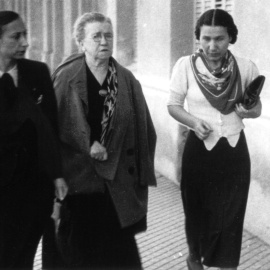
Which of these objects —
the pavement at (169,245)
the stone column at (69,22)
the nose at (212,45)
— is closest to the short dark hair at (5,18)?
the nose at (212,45)

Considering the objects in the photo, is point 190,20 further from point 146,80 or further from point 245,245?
point 245,245

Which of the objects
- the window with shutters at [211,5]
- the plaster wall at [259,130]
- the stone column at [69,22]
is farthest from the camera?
the stone column at [69,22]

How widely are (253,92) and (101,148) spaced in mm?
1037

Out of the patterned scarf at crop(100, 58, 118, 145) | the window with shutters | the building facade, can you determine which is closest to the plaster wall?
the building facade

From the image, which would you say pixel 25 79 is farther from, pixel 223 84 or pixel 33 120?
pixel 223 84

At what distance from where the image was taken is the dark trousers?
4.37m

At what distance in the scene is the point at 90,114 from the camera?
4.29 meters

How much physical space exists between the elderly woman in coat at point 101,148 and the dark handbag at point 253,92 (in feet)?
2.17

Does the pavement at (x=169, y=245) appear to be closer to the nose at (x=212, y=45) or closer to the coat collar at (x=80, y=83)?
the coat collar at (x=80, y=83)

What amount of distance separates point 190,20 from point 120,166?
13.9 feet

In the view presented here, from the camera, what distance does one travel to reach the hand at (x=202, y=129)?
14.5 ft

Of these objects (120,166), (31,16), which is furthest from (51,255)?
(31,16)

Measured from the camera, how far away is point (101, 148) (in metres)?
4.27

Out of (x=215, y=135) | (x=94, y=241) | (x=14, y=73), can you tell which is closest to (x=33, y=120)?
(x=14, y=73)
